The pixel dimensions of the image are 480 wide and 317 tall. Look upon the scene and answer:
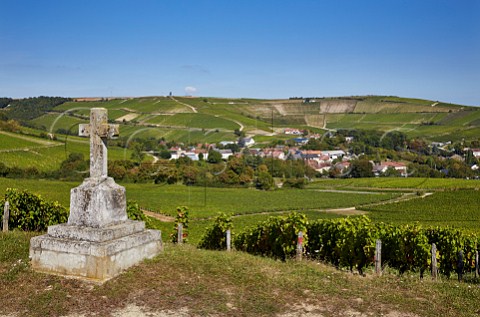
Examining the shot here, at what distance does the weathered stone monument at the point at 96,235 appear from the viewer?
30.7 feet

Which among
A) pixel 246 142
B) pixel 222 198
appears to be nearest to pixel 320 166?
pixel 246 142

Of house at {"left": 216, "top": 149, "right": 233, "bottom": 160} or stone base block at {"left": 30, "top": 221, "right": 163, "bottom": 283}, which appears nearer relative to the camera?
stone base block at {"left": 30, "top": 221, "right": 163, "bottom": 283}

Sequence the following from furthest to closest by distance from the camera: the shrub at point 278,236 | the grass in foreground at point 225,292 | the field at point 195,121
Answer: the field at point 195,121 < the shrub at point 278,236 < the grass in foreground at point 225,292

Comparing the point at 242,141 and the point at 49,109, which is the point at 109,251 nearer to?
the point at 242,141

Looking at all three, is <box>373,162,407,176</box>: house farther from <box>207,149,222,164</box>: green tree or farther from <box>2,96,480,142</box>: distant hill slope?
<box>207,149,222,164</box>: green tree

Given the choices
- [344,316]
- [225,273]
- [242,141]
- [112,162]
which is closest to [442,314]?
[344,316]

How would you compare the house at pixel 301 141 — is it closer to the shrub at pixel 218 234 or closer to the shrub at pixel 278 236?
the shrub at pixel 218 234

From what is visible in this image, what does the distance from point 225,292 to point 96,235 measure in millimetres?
2960

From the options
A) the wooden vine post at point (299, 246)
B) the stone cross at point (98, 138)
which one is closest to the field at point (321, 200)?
the wooden vine post at point (299, 246)

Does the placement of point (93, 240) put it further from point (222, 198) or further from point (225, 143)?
point (225, 143)

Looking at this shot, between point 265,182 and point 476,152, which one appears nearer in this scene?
point 476,152

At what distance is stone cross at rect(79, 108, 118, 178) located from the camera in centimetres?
1027

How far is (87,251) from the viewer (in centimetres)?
934

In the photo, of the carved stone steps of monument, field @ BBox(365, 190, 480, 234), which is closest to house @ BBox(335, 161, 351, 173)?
field @ BBox(365, 190, 480, 234)
